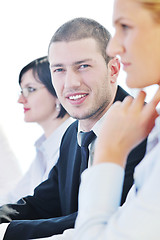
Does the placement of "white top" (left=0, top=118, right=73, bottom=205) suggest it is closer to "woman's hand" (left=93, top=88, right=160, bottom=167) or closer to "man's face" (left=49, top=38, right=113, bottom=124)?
"man's face" (left=49, top=38, right=113, bottom=124)

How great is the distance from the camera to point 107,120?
92 cm

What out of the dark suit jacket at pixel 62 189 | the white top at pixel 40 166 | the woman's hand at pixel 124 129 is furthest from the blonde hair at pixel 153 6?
the white top at pixel 40 166

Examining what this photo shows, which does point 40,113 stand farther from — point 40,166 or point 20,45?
point 20,45

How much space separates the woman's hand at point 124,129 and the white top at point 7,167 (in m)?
2.09

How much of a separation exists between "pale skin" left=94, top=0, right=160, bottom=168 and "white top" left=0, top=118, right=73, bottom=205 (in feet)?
5.84

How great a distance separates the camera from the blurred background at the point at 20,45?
3451 millimetres

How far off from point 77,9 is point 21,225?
233 cm

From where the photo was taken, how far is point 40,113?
285cm

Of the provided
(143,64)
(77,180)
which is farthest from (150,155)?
(77,180)

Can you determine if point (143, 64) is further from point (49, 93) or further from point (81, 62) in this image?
point (49, 93)

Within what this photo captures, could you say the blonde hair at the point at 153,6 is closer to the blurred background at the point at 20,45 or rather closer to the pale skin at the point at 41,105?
the pale skin at the point at 41,105

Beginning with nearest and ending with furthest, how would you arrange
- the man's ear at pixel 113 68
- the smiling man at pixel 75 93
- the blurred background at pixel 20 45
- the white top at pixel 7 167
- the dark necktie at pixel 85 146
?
1. the dark necktie at pixel 85 146
2. the smiling man at pixel 75 93
3. the man's ear at pixel 113 68
4. the white top at pixel 7 167
5. the blurred background at pixel 20 45

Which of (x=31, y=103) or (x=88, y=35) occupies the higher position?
(x=88, y=35)

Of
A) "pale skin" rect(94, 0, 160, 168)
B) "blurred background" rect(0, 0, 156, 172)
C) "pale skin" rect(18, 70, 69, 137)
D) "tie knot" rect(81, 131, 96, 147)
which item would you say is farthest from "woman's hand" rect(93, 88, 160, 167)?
"blurred background" rect(0, 0, 156, 172)
